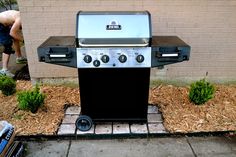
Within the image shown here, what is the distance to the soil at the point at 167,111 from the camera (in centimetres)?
389

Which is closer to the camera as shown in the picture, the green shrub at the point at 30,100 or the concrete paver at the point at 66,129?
the concrete paver at the point at 66,129

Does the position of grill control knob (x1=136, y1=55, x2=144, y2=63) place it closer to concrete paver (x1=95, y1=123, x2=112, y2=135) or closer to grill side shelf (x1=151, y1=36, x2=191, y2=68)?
grill side shelf (x1=151, y1=36, x2=191, y2=68)

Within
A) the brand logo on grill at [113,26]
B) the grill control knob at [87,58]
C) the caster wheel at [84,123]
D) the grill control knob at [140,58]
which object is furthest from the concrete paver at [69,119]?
the brand logo on grill at [113,26]

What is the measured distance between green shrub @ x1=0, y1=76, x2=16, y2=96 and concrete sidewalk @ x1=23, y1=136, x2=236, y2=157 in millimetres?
1263

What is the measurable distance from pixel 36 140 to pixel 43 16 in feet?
6.35

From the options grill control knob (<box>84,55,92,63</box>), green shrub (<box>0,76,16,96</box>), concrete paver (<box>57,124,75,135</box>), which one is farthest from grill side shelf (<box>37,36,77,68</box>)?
green shrub (<box>0,76,16,96</box>)

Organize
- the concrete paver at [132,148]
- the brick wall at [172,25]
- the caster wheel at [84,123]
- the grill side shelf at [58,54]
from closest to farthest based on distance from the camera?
the grill side shelf at [58,54]
the concrete paver at [132,148]
the caster wheel at [84,123]
the brick wall at [172,25]

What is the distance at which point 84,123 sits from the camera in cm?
375

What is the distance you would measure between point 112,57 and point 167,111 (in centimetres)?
142

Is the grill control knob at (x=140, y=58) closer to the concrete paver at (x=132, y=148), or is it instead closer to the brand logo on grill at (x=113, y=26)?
the brand logo on grill at (x=113, y=26)

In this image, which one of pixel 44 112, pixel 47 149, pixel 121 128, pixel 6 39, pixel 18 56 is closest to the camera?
pixel 47 149

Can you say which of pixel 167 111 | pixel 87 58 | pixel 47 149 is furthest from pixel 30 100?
pixel 167 111

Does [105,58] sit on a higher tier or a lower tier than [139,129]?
higher

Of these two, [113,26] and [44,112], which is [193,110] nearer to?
[113,26]
